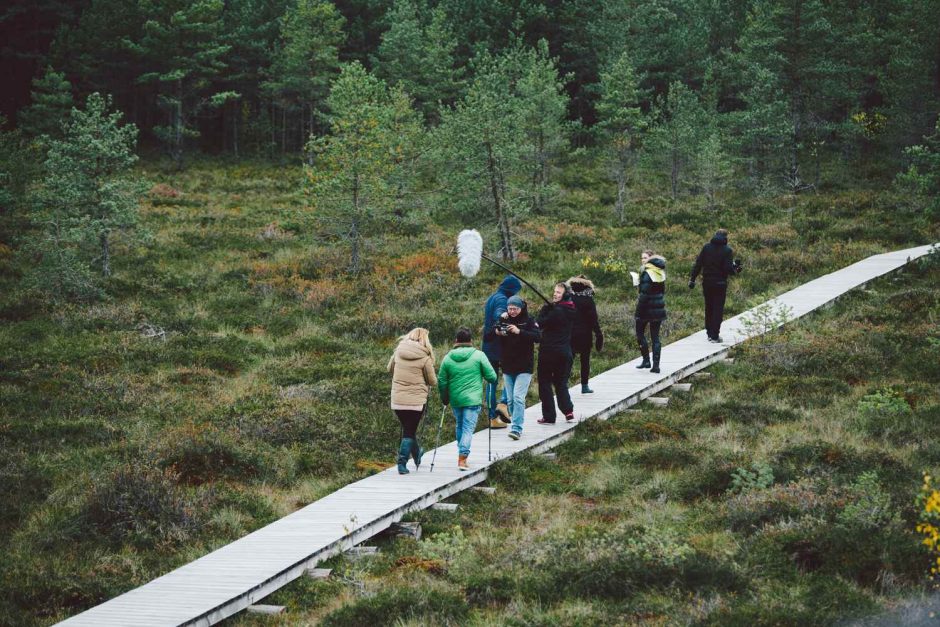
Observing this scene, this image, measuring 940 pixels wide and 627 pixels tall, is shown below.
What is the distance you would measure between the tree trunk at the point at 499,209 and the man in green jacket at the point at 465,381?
16615 mm

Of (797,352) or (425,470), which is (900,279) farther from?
(425,470)

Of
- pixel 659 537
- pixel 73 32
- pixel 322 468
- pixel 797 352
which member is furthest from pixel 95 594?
pixel 73 32

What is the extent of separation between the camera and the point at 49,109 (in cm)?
4341

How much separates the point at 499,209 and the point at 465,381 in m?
16.9

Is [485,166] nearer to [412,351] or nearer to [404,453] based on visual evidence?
[412,351]

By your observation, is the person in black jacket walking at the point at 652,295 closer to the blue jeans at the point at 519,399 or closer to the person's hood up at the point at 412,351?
the blue jeans at the point at 519,399

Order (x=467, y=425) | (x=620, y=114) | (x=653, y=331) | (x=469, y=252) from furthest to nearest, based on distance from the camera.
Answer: (x=620, y=114) < (x=653, y=331) < (x=469, y=252) < (x=467, y=425)

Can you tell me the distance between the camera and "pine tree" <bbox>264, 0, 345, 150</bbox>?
4881 centimetres

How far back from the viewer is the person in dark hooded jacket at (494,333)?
40.5ft

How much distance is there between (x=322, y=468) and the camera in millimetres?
12234

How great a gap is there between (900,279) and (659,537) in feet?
55.5

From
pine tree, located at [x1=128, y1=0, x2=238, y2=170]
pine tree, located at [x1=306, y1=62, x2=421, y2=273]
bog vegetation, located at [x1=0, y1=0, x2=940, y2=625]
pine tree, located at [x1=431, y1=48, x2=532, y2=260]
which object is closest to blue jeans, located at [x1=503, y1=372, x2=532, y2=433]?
bog vegetation, located at [x1=0, y1=0, x2=940, y2=625]

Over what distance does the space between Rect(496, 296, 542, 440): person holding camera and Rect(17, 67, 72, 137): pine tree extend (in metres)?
38.1

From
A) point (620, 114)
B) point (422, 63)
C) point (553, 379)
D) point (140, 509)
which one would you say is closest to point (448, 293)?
point (553, 379)
